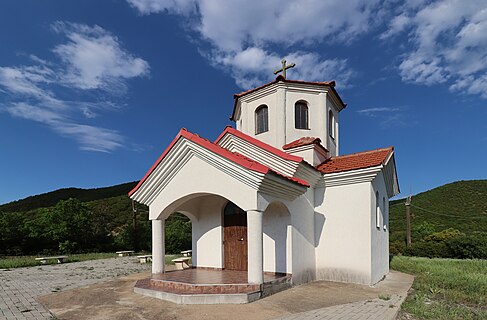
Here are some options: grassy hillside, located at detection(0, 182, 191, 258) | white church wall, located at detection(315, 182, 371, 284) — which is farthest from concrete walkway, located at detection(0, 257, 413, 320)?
grassy hillside, located at detection(0, 182, 191, 258)

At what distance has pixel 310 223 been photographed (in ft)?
32.5

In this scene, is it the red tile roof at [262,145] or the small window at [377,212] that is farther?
the small window at [377,212]

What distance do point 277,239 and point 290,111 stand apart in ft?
16.2

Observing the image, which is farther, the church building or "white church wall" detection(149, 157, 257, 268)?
the church building

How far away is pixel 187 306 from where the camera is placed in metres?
6.64

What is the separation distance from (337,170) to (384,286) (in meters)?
3.55

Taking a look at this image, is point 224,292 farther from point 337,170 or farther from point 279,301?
point 337,170

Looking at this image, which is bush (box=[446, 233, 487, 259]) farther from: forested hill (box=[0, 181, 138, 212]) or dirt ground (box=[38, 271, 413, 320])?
forested hill (box=[0, 181, 138, 212])

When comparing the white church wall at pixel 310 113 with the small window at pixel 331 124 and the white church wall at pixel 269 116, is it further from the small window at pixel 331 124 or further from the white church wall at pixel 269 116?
the small window at pixel 331 124

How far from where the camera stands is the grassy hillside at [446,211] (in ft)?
90.6

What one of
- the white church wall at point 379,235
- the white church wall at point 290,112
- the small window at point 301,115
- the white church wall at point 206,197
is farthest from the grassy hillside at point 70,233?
the white church wall at point 379,235

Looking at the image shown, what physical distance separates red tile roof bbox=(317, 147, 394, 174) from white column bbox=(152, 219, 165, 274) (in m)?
5.29

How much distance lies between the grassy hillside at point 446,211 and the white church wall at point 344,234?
1774cm

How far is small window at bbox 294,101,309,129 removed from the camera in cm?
1194
